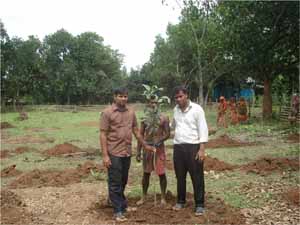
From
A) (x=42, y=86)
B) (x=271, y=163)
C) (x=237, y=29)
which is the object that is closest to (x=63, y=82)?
(x=42, y=86)

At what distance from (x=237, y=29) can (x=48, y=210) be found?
51.8ft

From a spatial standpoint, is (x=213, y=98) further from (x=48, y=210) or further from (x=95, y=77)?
(x=48, y=210)

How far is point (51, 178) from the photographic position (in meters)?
8.96

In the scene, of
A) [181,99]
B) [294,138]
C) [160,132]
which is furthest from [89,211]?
[294,138]

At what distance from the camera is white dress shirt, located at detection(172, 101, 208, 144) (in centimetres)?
575

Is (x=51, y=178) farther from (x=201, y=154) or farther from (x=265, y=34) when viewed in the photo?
(x=265, y=34)

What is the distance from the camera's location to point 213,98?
54719 mm

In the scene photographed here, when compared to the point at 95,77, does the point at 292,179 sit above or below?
below

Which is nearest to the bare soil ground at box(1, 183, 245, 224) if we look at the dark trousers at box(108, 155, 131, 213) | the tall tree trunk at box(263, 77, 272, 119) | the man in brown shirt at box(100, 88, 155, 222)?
the dark trousers at box(108, 155, 131, 213)

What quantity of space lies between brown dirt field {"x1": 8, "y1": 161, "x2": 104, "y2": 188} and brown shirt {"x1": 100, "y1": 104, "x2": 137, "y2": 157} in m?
3.04

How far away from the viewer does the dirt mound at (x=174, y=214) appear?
18.3 ft

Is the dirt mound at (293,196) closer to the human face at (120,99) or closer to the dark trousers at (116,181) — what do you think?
the dark trousers at (116,181)

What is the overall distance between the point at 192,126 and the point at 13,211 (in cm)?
301

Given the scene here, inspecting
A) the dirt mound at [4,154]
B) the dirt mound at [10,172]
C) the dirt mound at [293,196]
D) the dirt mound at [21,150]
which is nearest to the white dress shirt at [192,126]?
the dirt mound at [293,196]
